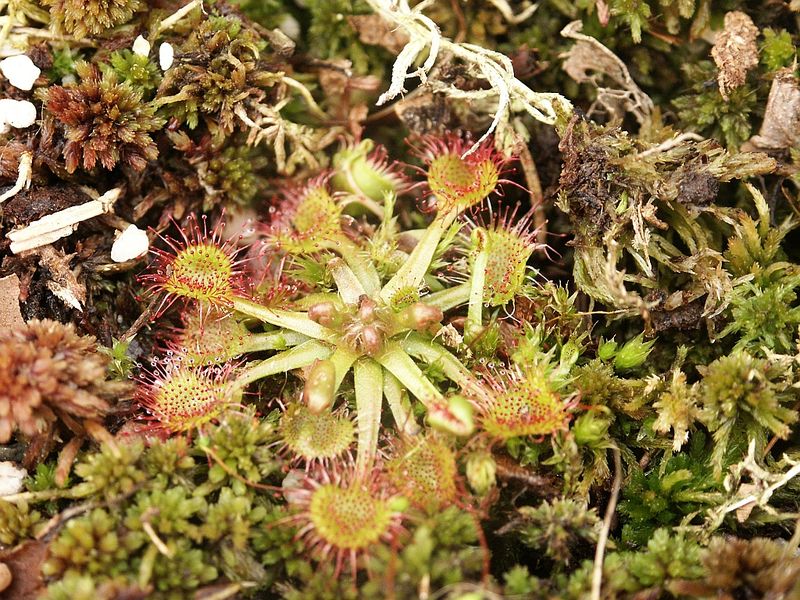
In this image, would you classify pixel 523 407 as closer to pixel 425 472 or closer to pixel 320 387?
pixel 425 472

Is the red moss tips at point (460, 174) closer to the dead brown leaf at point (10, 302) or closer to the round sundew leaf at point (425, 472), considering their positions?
the round sundew leaf at point (425, 472)

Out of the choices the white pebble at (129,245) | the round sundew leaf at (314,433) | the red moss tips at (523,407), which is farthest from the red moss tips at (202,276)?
the red moss tips at (523,407)

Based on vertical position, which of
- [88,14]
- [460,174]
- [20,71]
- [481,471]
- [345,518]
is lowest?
[345,518]

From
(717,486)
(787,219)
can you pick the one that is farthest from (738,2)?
(717,486)

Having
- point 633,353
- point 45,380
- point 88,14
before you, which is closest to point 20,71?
point 88,14

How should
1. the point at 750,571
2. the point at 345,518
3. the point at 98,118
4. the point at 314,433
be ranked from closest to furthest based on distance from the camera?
the point at 750,571 → the point at 345,518 → the point at 314,433 → the point at 98,118

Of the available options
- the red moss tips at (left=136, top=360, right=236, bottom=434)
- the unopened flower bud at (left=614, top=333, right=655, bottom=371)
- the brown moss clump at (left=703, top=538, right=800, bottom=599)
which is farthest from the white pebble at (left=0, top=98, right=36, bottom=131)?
the brown moss clump at (left=703, top=538, right=800, bottom=599)

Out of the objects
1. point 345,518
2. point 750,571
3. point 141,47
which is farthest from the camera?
point 141,47

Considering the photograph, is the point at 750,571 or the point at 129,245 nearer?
the point at 750,571
